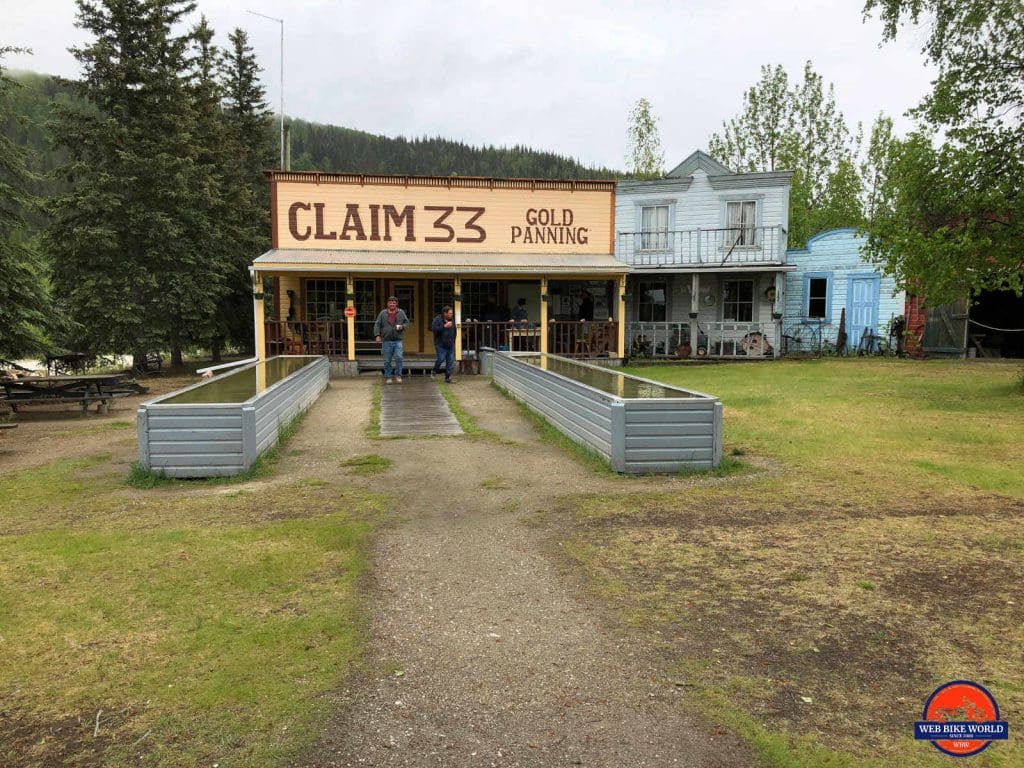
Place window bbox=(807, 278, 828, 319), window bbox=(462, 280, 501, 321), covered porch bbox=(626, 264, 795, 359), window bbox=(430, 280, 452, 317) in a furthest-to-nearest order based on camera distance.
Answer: window bbox=(807, 278, 828, 319) < covered porch bbox=(626, 264, 795, 359) < window bbox=(462, 280, 501, 321) < window bbox=(430, 280, 452, 317)

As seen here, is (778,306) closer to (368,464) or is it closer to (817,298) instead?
(817,298)

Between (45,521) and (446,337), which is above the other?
(446,337)

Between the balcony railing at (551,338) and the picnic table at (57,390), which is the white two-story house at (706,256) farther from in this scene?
the picnic table at (57,390)

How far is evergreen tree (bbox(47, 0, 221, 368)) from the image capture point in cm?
2141

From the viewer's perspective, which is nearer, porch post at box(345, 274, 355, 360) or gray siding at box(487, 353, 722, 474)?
gray siding at box(487, 353, 722, 474)

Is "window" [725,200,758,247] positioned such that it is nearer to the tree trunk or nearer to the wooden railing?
the wooden railing

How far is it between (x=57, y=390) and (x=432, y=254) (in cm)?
1044

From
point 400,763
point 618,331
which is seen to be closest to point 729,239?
point 618,331

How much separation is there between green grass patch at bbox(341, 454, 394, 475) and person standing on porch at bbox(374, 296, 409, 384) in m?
7.45

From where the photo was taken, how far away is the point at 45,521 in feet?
20.5

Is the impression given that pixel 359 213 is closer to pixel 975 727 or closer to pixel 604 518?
pixel 604 518

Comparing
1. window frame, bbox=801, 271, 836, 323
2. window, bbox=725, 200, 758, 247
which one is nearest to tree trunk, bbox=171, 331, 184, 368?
window, bbox=725, 200, 758, 247

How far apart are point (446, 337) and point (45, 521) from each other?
11.9m

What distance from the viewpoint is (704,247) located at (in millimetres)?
24688
